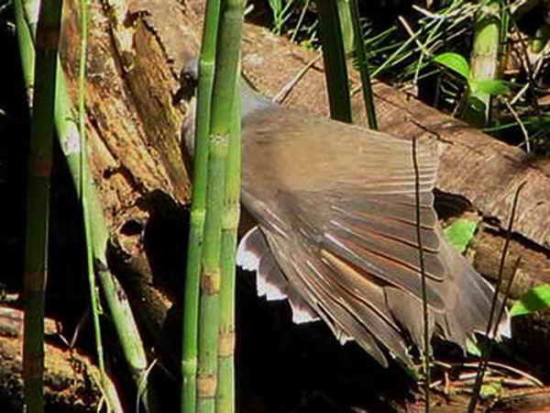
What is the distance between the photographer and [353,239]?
8.96 ft

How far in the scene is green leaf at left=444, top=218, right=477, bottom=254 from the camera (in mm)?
2904

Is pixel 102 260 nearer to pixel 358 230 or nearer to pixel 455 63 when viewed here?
Answer: pixel 358 230

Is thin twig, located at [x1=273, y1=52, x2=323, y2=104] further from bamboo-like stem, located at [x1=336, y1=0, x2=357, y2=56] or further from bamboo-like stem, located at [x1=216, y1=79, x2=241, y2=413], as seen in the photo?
bamboo-like stem, located at [x1=216, y1=79, x2=241, y2=413]

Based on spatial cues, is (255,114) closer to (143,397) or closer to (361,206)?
(361,206)

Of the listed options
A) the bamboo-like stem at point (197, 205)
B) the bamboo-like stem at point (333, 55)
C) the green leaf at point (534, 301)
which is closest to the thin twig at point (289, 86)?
the bamboo-like stem at point (333, 55)

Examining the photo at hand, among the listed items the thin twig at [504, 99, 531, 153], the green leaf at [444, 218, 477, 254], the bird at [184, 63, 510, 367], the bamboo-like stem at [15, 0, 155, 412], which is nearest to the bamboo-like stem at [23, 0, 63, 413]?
the bamboo-like stem at [15, 0, 155, 412]

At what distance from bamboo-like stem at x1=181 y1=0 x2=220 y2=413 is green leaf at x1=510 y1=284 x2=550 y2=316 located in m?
1.05

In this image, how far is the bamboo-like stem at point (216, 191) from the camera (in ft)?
4.38

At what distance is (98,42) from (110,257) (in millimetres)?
629

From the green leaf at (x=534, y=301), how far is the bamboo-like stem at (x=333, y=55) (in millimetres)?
517

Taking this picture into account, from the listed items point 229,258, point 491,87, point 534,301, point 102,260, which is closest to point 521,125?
point 491,87

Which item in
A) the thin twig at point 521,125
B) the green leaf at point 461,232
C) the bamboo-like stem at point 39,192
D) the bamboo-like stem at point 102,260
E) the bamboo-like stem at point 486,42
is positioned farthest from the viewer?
the bamboo-like stem at point 486,42

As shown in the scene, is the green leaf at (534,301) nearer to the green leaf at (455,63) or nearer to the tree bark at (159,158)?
the tree bark at (159,158)

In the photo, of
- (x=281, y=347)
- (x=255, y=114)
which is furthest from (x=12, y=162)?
(x=281, y=347)
